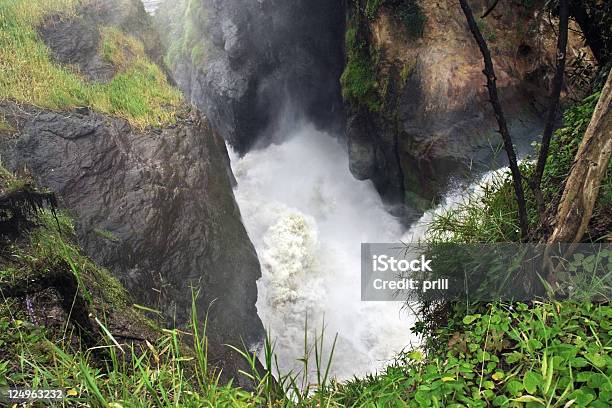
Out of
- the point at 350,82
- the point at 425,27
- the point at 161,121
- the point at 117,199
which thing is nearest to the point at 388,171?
the point at 350,82

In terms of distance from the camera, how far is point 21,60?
7.10m

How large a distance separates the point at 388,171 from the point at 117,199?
261 inches

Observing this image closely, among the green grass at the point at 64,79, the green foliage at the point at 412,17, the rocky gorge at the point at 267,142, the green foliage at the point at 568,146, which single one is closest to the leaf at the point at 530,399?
the green foliage at the point at 568,146

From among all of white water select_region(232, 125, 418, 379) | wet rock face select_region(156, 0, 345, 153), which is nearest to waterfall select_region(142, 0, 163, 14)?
wet rock face select_region(156, 0, 345, 153)

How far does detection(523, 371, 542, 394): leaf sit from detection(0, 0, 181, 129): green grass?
21.9 feet

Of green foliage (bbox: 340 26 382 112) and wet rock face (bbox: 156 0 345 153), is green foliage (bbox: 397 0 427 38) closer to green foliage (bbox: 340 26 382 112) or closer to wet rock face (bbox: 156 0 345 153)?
green foliage (bbox: 340 26 382 112)

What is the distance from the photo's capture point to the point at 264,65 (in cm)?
1423

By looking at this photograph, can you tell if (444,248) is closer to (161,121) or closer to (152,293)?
(152,293)

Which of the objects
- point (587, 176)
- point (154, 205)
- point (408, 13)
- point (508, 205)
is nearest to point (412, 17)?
point (408, 13)

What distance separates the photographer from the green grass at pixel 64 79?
6523 millimetres

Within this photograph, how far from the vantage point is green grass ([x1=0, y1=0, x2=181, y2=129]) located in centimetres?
652

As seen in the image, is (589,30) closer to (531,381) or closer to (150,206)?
(531,381)

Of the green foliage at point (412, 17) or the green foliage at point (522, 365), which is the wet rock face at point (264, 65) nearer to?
the green foliage at point (412, 17)

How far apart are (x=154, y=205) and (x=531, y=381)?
5566 millimetres
